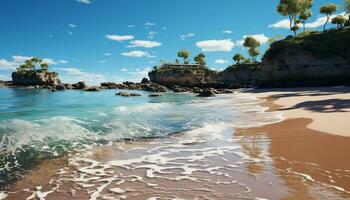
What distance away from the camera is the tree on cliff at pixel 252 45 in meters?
117

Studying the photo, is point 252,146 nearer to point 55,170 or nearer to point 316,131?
point 316,131

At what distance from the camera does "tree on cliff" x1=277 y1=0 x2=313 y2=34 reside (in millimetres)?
80438

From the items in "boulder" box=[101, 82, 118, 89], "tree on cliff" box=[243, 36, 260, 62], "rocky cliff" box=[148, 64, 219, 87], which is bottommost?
"boulder" box=[101, 82, 118, 89]

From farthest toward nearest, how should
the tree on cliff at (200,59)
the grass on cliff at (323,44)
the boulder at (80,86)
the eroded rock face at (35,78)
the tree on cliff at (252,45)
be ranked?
the tree on cliff at (200,59) < the eroded rock face at (35,78) < the tree on cliff at (252,45) < the boulder at (80,86) < the grass on cliff at (323,44)

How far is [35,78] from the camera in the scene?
132000mm

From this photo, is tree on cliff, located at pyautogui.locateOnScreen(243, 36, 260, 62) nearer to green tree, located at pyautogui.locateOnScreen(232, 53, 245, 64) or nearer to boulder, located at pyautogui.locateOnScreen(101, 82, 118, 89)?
green tree, located at pyautogui.locateOnScreen(232, 53, 245, 64)

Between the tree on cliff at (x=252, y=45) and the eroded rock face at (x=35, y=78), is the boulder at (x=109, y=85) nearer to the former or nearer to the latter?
the eroded rock face at (x=35, y=78)

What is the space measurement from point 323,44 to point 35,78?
11521 cm

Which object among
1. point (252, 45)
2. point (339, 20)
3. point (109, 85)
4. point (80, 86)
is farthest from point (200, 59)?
point (339, 20)

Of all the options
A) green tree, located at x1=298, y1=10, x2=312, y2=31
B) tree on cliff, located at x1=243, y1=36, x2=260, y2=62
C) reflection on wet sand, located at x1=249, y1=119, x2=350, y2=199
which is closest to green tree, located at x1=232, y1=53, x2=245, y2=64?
tree on cliff, located at x1=243, y1=36, x2=260, y2=62

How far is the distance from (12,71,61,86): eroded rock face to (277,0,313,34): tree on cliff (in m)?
98.5

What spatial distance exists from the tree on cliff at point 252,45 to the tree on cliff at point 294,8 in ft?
103

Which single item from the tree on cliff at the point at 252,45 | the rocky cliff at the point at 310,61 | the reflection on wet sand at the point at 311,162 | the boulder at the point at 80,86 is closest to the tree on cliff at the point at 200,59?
the tree on cliff at the point at 252,45

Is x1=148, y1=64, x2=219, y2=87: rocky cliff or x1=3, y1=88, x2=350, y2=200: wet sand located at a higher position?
x1=148, y1=64, x2=219, y2=87: rocky cliff
